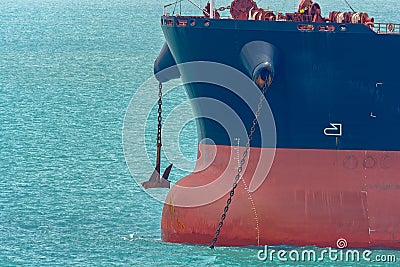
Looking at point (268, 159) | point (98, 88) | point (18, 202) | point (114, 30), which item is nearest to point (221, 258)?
point (268, 159)

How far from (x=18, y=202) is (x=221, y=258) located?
30.3ft

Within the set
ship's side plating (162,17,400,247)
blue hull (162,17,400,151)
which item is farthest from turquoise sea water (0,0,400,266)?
blue hull (162,17,400,151)

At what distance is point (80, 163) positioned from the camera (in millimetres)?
44219

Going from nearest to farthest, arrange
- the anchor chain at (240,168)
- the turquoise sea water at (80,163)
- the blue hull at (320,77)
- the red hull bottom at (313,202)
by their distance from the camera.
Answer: the blue hull at (320,77)
the anchor chain at (240,168)
the red hull bottom at (313,202)
the turquoise sea water at (80,163)

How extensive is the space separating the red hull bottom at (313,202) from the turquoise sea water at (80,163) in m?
0.62

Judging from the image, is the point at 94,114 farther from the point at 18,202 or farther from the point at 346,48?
the point at 346,48

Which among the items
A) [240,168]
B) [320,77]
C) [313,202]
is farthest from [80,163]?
[320,77]

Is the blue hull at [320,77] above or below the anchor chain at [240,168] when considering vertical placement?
above

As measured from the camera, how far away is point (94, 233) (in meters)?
32.7

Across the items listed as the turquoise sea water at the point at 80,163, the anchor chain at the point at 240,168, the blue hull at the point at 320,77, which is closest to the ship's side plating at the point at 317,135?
the blue hull at the point at 320,77

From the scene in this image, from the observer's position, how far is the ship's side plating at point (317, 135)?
2981 centimetres

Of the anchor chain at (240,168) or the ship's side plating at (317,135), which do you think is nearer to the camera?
the ship's side plating at (317,135)

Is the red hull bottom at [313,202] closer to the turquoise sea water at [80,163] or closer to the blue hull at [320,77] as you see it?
the blue hull at [320,77]

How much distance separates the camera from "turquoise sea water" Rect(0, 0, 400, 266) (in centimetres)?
3075
